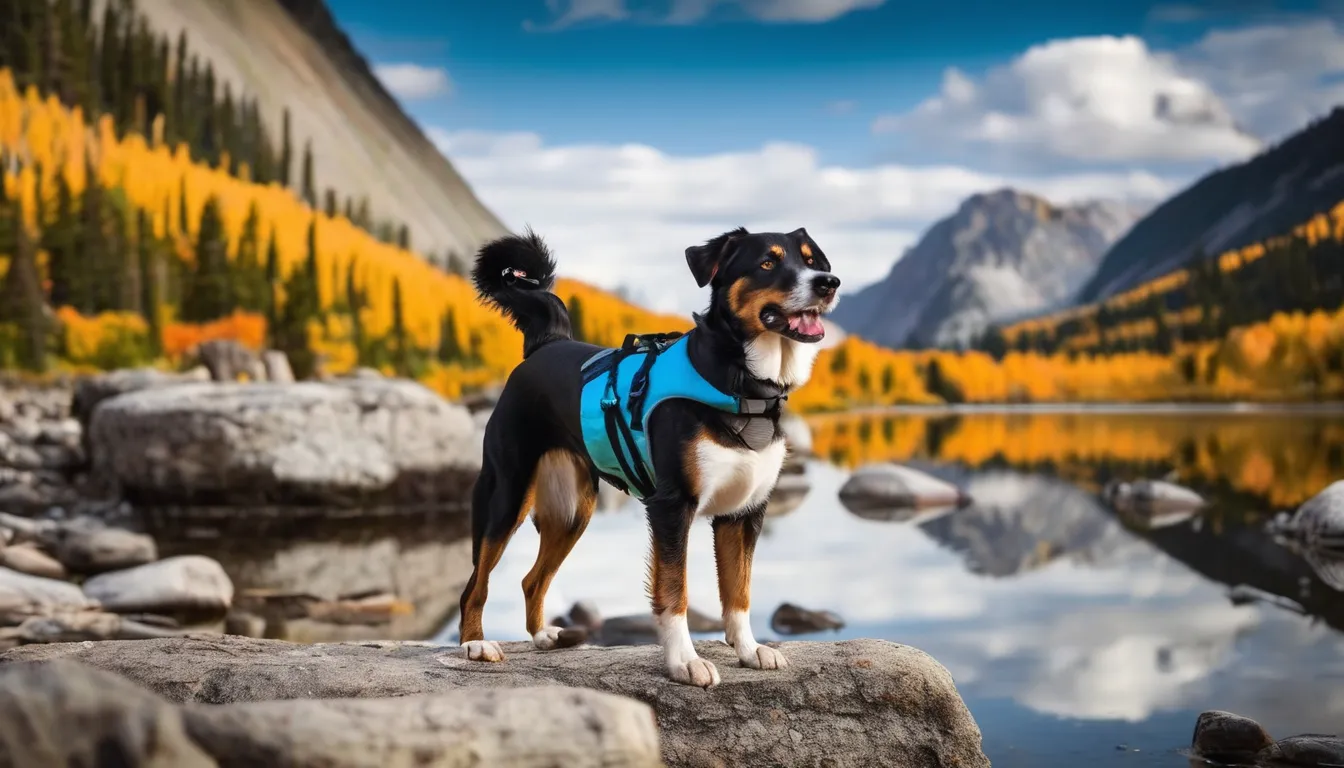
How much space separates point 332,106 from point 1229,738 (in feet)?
548

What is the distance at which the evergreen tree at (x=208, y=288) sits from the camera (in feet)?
191

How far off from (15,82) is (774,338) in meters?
88.2

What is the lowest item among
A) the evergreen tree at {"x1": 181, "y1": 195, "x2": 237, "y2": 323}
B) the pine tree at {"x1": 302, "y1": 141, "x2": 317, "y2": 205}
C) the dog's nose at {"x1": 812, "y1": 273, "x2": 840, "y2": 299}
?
the dog's nose at {"x1": 812, "y1": 273, "x2": 840, "y2": 299}

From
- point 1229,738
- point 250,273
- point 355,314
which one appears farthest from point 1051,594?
point 355,314

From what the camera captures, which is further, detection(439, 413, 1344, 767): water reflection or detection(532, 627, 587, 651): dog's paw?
detection(439, 413, 1344, 767): water reflection

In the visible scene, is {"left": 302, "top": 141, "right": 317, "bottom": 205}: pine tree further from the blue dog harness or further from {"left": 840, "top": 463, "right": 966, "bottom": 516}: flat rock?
the blue dog harness

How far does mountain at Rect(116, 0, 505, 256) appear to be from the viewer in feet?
456

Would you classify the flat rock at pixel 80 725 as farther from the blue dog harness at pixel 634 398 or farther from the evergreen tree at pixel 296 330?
the evergreen tree at pixel 296 330

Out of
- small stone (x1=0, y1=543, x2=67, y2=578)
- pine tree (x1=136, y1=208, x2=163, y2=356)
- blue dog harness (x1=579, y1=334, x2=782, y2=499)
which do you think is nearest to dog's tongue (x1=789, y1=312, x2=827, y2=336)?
blue dog harness (x1=579, y1=334, x2=782, y2=499)

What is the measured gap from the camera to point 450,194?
17875 centimetres

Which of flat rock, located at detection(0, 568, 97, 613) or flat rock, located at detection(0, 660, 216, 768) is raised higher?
flat rock, located at detection(0, 660, 216, 768)

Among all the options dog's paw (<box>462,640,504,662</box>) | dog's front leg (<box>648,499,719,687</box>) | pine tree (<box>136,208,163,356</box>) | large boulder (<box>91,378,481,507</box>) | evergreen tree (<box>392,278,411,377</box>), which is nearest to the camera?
dog's front leg (<box>648,499,719,687</box>)

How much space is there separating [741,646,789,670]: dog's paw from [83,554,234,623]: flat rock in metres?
8.06

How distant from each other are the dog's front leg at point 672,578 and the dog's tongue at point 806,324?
97cm
